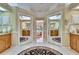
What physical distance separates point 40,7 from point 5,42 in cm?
79

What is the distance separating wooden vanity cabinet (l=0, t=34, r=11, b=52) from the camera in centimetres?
203

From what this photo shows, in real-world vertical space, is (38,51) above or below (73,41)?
below

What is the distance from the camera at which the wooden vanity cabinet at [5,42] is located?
203 centimetres

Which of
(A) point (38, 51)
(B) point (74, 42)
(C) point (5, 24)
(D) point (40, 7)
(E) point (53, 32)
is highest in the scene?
(D) point (40, 7)

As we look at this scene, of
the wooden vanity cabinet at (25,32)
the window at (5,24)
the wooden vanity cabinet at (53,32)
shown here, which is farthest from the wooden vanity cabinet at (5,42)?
the wooden vanity cabinet at (53,32)

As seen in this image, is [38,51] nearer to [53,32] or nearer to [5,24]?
[53,32]

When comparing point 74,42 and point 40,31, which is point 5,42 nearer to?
point 40,31

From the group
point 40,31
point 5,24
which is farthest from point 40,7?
point 5,24

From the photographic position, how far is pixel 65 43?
2041 millimetres

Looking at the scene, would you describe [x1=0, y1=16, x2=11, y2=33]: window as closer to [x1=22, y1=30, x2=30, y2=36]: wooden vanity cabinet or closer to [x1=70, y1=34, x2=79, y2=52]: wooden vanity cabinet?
[x1=22, y1=30, x2=30, y2=36]: wooden vanity cabinet

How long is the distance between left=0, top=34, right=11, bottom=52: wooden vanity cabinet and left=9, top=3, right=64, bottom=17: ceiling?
52 cm

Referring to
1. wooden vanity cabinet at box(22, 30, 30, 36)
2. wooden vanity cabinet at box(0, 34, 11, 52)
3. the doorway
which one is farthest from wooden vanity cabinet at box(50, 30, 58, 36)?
wooden vanity cabinet at box(0, 34, 11, 52)

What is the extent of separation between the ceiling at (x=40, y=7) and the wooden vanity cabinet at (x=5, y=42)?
0.52 meters

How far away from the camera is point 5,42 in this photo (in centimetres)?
203
